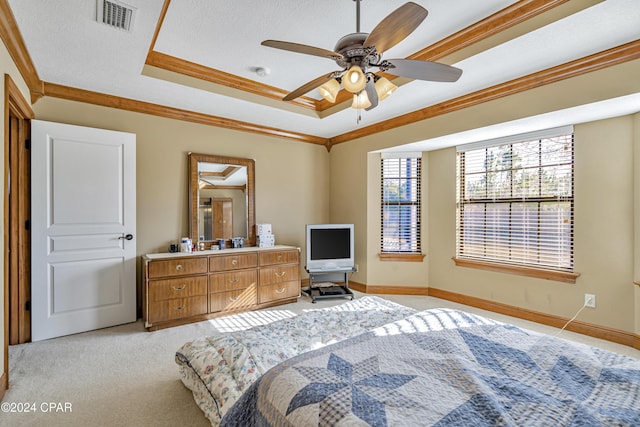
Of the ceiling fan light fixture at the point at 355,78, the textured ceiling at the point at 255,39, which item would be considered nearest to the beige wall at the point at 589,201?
the textured ceiling at the point at 255,39

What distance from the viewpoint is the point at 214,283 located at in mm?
3635

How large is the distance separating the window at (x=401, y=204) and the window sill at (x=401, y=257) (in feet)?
0.15

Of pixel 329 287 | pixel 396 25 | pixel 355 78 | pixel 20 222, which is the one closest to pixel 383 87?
pixel 355 78

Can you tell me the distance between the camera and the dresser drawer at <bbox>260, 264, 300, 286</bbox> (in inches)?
159

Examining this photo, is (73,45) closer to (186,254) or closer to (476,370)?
(186,254)

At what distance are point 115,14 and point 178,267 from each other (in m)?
2.33

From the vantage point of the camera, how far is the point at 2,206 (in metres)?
2.14

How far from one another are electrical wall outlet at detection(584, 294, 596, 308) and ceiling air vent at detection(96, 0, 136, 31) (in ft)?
15.1

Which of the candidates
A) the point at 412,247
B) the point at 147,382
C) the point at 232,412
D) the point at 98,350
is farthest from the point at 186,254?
the point at 412,247

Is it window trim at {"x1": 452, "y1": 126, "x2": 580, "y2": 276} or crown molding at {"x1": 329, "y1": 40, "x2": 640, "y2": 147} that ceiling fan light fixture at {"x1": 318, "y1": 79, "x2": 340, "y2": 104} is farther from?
window trim at {"x1": 452, "y1": 126, "x2": 580, "y2": 276}

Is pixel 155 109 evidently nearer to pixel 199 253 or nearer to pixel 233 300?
pixel 199 253

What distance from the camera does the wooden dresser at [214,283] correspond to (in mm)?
3275

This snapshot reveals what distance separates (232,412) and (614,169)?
3.77m

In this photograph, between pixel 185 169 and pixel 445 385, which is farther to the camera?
pixel 185 169
